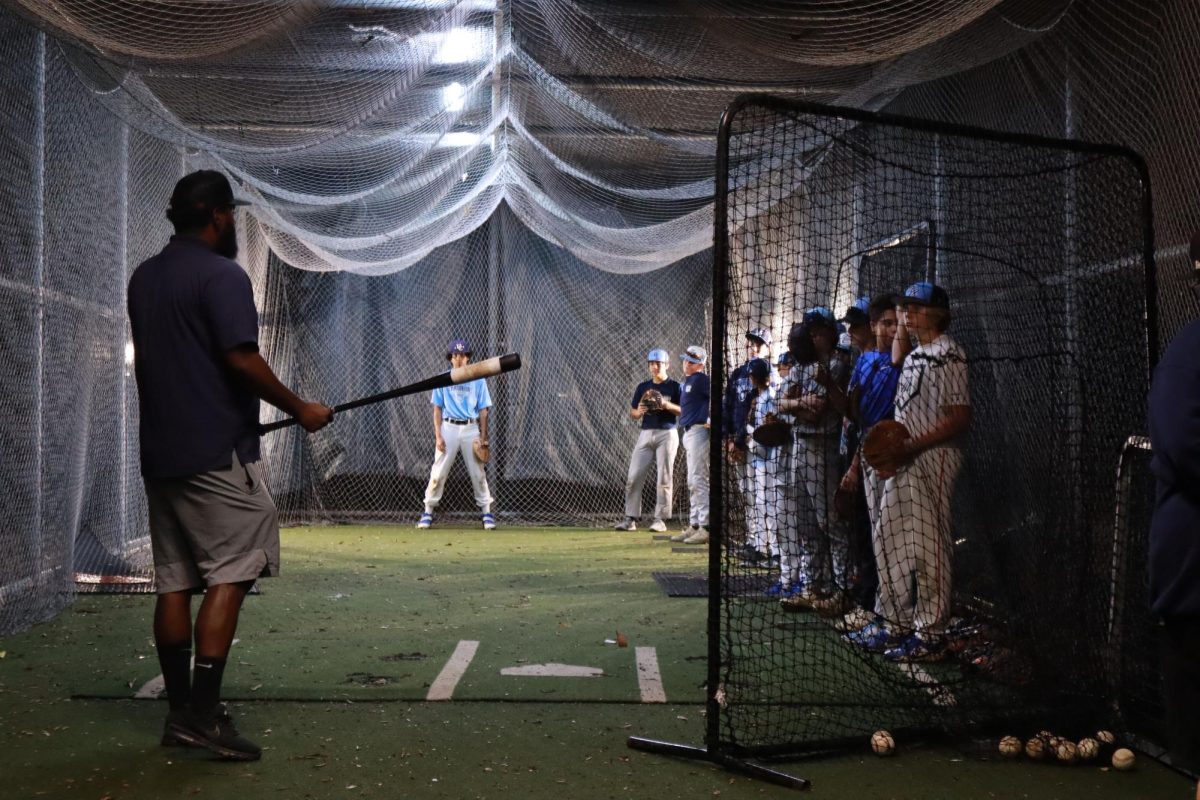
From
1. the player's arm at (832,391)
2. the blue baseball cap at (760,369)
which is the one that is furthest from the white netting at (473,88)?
the player's arm at (832,391)

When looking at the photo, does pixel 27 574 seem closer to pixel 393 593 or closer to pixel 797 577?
pixel 393 593

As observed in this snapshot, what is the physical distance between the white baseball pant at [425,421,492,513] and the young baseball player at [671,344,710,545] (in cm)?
244

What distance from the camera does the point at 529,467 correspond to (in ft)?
45.1

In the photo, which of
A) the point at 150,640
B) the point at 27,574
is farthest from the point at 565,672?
the point at 27,574

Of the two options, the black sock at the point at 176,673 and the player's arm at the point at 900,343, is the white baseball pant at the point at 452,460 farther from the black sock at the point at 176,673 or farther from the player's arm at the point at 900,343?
the black sock at the point at 176,673

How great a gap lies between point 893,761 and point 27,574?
16.2 ft

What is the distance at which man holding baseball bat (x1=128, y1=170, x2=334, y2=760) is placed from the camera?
4.09 metres

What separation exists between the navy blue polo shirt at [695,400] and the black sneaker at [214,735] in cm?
789

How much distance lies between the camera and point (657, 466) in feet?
42.7

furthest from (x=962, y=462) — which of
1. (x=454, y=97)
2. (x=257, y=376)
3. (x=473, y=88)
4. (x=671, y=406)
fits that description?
(x=671, y=406)

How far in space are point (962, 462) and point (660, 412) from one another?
6.84 meters

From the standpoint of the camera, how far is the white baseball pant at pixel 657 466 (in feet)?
41.6

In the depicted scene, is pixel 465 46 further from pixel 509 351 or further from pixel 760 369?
pixel 509 351

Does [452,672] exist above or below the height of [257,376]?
below
